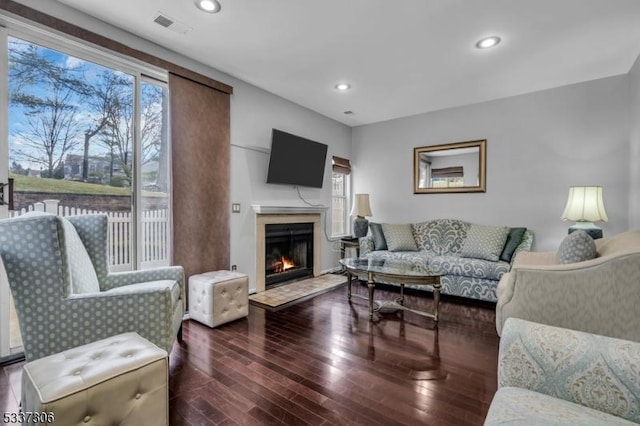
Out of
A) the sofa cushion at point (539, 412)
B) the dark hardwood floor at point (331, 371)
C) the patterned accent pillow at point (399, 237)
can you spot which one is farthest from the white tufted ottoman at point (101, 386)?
the patterned accent pillow at point (399, 237)

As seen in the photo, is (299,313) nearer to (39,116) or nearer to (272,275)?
(272,275)

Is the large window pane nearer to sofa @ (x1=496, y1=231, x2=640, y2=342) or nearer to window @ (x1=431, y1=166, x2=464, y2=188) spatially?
sofa @ (x1=496, y1=231, x2=640, y2=342)

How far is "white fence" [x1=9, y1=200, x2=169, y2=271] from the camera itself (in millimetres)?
2363

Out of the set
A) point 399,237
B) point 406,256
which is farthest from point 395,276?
point 399,237

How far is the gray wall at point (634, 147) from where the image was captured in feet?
9.78

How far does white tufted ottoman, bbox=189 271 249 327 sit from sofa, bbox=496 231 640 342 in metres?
2.22

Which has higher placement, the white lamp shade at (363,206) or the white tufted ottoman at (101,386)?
the white lamp shade at (363,206)

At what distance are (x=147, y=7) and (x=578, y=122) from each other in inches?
184

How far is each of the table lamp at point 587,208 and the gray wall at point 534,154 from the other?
458mm

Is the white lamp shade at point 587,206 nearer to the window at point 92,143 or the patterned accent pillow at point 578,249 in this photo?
the patterned accent pillow at point 578,249

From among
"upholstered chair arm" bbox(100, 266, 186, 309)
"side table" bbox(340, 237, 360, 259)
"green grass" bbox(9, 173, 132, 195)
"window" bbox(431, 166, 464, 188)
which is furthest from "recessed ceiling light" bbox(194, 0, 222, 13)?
"window" bbox(431, 166, 464, 188)

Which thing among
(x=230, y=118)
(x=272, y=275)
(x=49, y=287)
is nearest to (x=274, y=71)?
(x=230, y=118)

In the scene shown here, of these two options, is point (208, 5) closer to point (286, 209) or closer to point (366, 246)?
point (286, 209)

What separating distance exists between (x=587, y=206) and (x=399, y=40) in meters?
2.65
